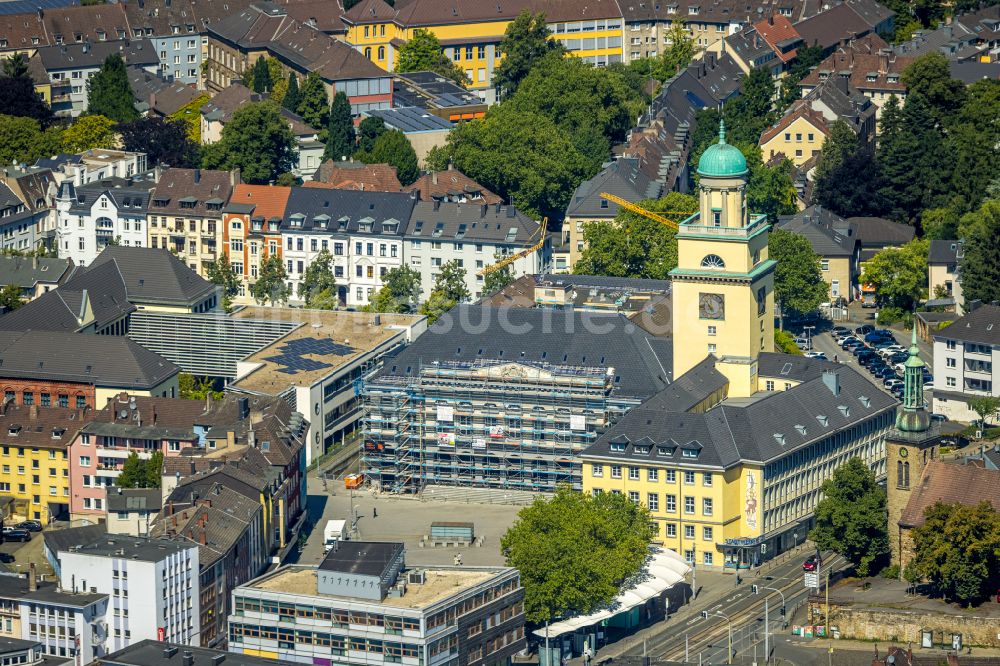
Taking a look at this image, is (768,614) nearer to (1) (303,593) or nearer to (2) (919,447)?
(2) (919,447)

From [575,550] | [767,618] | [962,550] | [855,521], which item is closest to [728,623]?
[767,618]

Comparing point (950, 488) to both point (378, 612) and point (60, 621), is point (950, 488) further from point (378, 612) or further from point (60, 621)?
point (60, 621)

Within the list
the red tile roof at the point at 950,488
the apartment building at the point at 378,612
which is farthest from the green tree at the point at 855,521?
the apartment building at the point at 378,612

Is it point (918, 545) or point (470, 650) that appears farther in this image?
point (918, 545)

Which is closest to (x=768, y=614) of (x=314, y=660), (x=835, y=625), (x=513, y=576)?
(x=835, y=625)

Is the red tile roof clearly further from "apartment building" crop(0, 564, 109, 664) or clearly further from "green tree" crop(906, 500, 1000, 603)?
"apartment building" crop(0, 564, 109, 664)

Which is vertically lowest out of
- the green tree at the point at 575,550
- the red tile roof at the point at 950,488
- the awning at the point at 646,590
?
the awning at the point at 646,590

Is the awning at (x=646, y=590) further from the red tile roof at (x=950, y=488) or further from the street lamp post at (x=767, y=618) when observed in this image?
the red tile roof at (x=950, y=488)
